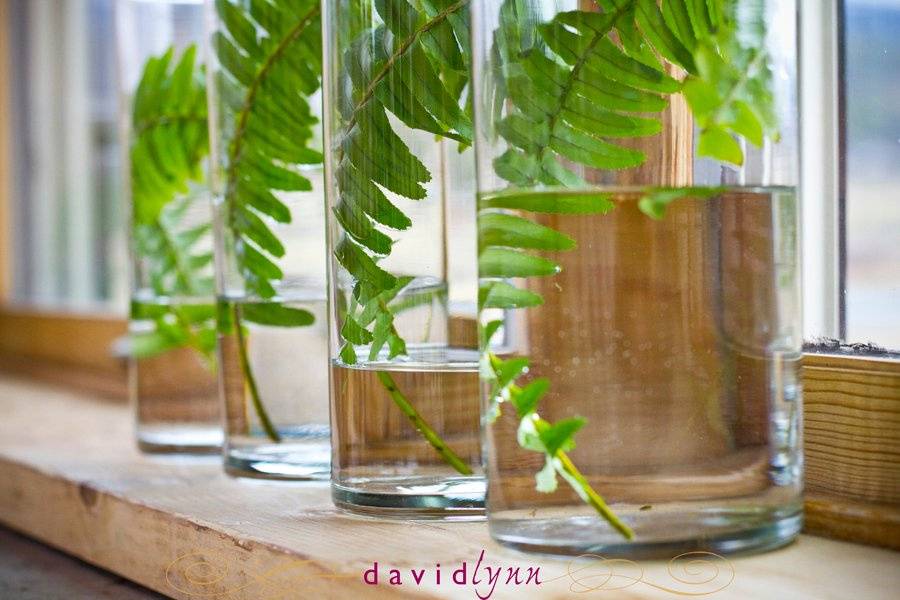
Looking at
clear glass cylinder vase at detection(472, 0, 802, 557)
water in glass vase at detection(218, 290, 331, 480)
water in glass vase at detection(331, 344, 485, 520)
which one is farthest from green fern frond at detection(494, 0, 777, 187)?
water in glass vase at detection(218, 290, 331, 480)

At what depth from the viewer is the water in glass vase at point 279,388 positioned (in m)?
0.61

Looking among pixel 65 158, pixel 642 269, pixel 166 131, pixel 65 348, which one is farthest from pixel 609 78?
pixel 65 158

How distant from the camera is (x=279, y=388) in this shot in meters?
0.62

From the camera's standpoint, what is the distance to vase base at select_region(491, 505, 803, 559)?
0.40 m

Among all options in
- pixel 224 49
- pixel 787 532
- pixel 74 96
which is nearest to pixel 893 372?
pixel 787 532

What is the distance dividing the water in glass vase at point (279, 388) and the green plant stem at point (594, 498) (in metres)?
0.23

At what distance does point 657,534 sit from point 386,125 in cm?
20

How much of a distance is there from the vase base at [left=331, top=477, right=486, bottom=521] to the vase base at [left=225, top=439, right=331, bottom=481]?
0.31 ft

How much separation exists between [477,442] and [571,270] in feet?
0.43

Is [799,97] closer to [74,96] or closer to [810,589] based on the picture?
[810,589]

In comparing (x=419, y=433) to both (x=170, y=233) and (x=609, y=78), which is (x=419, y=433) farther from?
(x=170, y=233)

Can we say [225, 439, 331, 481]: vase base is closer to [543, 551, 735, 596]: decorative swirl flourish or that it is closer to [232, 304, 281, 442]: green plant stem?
[232, 304, 281, 442]: green plant stem

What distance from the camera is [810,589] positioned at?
15.4 inches

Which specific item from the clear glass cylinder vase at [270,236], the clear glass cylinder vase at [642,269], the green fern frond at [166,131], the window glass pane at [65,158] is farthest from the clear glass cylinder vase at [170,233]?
the window glass pane at [65,158]
